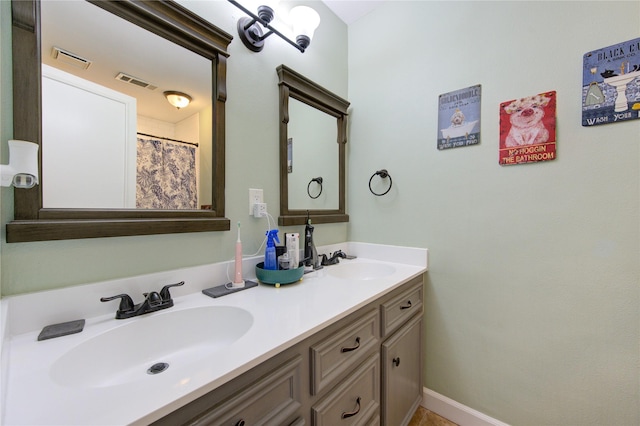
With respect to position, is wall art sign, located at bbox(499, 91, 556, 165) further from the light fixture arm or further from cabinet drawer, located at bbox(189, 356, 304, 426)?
cabinet drawer, located at bbox(189, 356, 304, 426)

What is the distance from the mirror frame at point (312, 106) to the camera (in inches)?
55.6

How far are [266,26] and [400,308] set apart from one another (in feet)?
4.92

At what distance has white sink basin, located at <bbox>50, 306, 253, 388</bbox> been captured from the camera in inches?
26.2

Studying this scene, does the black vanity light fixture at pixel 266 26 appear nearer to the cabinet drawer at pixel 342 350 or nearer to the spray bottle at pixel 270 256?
the spray bottle at pixel 270 256

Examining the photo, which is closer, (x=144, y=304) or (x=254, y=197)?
(x=144, y=304)

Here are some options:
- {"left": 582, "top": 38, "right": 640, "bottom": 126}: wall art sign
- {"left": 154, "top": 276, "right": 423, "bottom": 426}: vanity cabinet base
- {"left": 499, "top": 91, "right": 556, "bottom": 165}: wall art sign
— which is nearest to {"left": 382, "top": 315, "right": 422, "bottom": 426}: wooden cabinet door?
{"left": 154, "top": 276, "right": 423, "bottom": 426}: vanity cabinet base

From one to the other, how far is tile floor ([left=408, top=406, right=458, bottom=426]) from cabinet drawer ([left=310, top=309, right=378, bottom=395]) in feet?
2.49

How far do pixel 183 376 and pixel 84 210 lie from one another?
649 mm

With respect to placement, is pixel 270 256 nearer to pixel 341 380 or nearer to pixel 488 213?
pixel 341 380

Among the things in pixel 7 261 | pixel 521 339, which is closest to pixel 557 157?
pixel 521 339

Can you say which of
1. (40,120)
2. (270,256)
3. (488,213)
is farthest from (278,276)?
(488,213)

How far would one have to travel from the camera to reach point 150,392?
487 mm

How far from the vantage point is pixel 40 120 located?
2.47ft

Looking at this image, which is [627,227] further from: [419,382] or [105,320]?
[105,320]
